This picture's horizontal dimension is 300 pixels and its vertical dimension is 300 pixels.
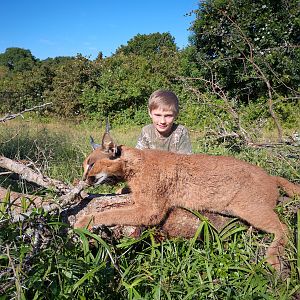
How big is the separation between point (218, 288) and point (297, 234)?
3.49 feet

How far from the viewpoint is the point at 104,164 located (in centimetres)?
399

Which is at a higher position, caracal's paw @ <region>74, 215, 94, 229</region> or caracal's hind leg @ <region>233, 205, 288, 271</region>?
caracal's paw @ <region>74, 215, 94, 229</region>

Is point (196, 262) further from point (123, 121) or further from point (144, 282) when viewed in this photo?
point (123, 121)

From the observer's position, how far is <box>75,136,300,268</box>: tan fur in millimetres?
3743

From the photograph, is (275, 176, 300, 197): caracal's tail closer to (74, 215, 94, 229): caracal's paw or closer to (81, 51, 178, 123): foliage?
(74, 215, 94, 229): caracal's paw

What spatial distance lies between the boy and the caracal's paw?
2266mm

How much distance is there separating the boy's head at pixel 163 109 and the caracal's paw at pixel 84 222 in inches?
88.9

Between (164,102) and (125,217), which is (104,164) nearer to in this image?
(125,217)

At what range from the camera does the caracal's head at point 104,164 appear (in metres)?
3.93

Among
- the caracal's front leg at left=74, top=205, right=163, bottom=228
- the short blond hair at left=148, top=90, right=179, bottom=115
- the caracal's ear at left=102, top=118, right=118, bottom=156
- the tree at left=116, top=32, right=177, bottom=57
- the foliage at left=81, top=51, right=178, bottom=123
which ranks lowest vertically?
the caracal's front leg at left=74, top=205, right=163, bottom=228

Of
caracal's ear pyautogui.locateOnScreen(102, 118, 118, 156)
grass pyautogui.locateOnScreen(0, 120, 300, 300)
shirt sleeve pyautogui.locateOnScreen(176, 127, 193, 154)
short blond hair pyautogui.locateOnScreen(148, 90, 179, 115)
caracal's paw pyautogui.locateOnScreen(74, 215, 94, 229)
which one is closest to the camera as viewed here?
grass pyautogui.locateOnScreen(0, 120, 300, 300)

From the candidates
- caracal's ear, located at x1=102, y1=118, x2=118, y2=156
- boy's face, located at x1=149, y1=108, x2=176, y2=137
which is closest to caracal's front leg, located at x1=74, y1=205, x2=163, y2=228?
caracal's ear, located at x1=102, y1=118, x2=118, y2=156

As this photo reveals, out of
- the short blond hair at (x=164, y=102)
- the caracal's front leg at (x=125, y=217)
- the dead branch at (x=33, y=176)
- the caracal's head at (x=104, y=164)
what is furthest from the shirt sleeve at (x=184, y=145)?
the dead branch at (x=33, y=176)

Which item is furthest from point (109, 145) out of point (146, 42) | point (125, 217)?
point (146, 42)
